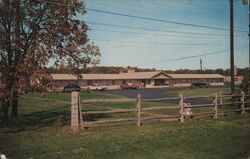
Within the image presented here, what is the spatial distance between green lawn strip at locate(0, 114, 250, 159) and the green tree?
2545 mm

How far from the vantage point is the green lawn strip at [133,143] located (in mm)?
10195

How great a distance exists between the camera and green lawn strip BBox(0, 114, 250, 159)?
10.2 metres

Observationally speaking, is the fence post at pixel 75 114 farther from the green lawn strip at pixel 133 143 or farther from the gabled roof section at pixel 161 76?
the gabled roof section at pixel 161 76

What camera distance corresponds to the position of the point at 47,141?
1202 centimetres

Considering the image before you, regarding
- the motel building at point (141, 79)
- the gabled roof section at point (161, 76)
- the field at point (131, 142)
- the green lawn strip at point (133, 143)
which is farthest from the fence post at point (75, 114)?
the gabled roof section at point (161, 76)

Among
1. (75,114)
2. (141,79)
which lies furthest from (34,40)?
(141,79)

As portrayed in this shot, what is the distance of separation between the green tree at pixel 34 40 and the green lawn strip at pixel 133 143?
100 inches

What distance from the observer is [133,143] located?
11.9 m

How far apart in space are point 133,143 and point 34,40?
7148 mm

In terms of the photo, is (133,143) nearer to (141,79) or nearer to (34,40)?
(34,40)

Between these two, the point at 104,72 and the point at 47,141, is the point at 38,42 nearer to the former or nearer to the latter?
the point at 47,141

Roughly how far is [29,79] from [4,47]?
6.24ft

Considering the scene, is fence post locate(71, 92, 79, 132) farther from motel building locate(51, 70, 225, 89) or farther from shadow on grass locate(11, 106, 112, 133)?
motel building locate(51, 70, 225, 89)

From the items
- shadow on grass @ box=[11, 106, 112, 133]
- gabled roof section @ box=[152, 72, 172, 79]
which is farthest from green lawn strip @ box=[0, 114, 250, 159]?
gabled roof section @ box=[152, 72, 172, 79]
